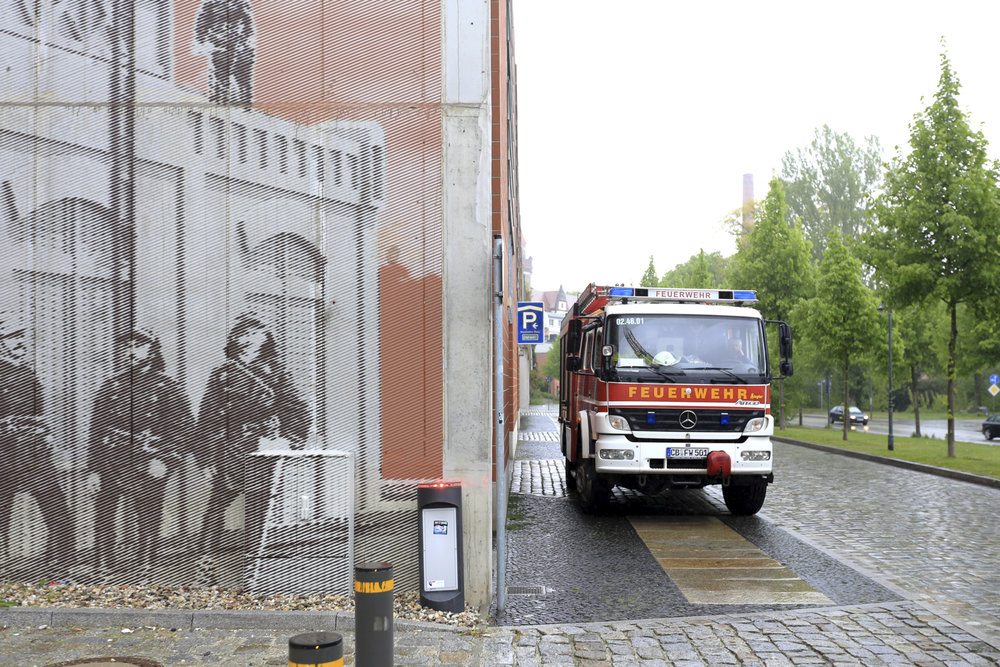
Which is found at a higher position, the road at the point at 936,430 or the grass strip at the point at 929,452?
the grass strip at the point at 929,452

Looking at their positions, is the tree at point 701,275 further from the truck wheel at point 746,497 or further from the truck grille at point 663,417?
the truck grille at point 663,417

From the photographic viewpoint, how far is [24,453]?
7.38m

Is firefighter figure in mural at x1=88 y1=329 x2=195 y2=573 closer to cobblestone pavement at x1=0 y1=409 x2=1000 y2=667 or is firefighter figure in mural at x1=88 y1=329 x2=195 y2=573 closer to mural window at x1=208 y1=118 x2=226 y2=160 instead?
cobblestone pavement at x1=0 y1=409 x2=1000 y2=667

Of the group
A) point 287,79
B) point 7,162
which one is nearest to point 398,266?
point 287,79

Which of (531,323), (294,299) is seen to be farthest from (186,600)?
(531,323)

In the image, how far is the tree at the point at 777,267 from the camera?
36500 millimetres

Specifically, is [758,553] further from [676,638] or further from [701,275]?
[701,275]

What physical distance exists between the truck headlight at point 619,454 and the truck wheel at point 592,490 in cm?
36

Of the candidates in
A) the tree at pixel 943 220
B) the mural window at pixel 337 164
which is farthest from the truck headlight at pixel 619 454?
the tree at pixel 943 220

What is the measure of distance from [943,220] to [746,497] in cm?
1074

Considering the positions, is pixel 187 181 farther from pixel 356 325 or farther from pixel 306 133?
pixel 356 325

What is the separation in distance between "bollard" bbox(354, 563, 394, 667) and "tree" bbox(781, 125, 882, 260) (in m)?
58.6

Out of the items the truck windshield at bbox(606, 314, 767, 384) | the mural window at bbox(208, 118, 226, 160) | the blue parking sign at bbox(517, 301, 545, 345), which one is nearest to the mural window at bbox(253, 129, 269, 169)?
the mural window at bbox(208, 118, 226, 160)

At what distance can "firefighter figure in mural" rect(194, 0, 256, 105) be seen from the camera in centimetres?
747
